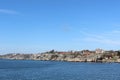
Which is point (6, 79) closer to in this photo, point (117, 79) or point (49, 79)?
point (49, 79)

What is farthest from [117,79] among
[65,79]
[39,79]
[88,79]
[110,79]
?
[39,79]

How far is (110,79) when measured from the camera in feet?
343

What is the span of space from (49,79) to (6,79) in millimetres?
13856

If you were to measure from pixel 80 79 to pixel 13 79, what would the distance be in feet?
72.3

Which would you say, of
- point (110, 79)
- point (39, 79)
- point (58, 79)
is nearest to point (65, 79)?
point (58, 79)

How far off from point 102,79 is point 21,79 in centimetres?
2660

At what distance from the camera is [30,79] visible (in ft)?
328

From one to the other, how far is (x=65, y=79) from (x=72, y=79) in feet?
8.88

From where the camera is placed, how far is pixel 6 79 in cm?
9875

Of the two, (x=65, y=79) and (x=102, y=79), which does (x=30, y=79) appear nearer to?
(x=65, y=79)

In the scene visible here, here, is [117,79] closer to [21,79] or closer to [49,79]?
[49,79]

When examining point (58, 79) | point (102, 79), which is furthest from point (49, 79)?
point (102, 79)

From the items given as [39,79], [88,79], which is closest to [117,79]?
[88,79]

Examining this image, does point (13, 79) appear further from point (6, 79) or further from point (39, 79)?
point (39, 79)
